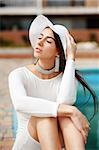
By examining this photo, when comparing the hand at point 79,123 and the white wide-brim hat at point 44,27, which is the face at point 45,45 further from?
the hand at point 79,123

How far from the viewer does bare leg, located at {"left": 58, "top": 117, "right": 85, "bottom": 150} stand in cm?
251

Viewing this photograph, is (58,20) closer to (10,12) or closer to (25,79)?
(10,12)

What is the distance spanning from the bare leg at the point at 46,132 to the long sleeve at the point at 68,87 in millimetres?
141

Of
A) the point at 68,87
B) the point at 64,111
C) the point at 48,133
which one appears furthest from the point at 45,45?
the point at 48,133

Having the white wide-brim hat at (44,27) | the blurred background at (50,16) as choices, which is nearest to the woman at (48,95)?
the white wide-brim hat at (44,27)

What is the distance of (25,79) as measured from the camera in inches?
106

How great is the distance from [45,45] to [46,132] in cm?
51

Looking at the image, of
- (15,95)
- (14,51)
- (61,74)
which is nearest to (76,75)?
(61,74)

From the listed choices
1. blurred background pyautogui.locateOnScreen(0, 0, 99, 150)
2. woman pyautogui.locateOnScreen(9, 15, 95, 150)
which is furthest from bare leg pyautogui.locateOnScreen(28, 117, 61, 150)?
blurred background pyautogui.locateOnScreen(0, 0, 99, 150)

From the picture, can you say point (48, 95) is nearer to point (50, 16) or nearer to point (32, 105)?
point (32, 105)

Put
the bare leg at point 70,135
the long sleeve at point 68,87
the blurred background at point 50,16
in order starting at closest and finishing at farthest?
the bare leg at point 70,135
the long sleeve at point 68,87
the blurred background at point 50,16

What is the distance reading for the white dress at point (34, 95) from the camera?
2.56 metres

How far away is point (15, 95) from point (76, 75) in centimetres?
49

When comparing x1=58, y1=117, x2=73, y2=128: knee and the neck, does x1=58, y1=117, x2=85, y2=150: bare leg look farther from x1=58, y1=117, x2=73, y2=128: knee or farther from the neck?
the neck
